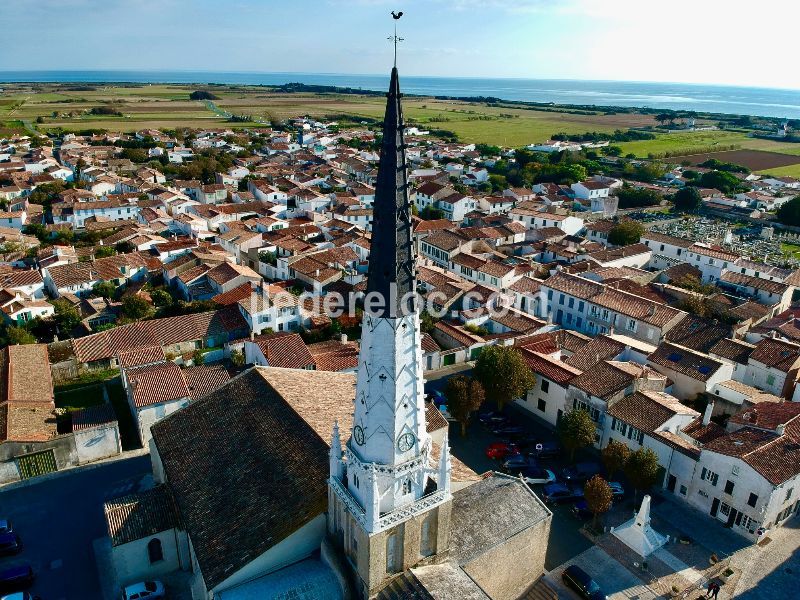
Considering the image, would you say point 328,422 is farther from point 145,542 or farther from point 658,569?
point 658,569

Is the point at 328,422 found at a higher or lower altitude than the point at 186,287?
higher

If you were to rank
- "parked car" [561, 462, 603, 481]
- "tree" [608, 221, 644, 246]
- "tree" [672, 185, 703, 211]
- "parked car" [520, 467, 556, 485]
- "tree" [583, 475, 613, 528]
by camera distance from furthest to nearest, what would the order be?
1. "tree" [672, 185, 703, 211]
2. "tree" [608, 221, 644, 246]
3. "parked car" [561, 462, 603, 481]
4. "parked car" [520, 467, 556, 485]
5. "tree" [583, 475, 613, 528]

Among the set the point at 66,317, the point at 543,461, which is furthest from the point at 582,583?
the point at 66,317

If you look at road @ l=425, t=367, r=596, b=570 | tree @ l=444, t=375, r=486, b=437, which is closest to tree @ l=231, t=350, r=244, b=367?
road @ l=425, t=367, r=596, b=570

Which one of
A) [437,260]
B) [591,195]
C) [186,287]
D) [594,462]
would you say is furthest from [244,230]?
[591,195]

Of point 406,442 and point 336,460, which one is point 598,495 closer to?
point 406,442

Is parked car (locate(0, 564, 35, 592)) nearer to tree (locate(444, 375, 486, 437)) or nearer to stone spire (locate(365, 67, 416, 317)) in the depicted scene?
stone spire (locate(365, 67, 416, 317))
